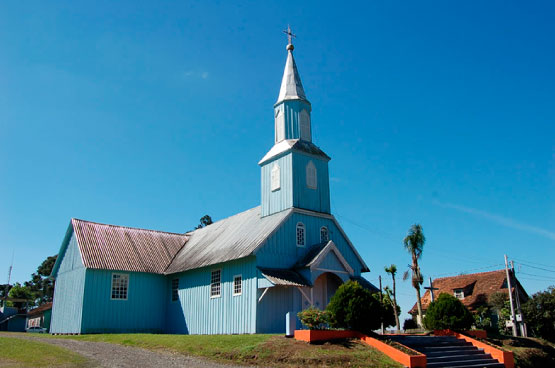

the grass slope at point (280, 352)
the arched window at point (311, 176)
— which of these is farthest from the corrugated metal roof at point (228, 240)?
the grass slope at point (280, 352)

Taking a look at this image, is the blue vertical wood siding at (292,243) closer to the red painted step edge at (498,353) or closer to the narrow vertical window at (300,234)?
the narrow vertical window at (300,234)

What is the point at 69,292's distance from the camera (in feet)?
104

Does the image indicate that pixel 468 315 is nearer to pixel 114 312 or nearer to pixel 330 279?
pixel 330 279

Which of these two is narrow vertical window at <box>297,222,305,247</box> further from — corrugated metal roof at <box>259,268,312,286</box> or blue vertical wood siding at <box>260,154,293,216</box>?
corrugated metal roof at <box>259,268,312,286</box>

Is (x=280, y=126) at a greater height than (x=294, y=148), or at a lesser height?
greater

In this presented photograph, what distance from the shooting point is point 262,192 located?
30359mm

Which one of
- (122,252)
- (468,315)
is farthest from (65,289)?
(468,315)

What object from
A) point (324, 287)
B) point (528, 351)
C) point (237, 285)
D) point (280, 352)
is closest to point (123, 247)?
point (237, 285)

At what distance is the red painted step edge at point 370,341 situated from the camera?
624 inches

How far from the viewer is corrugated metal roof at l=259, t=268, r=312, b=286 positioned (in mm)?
23703

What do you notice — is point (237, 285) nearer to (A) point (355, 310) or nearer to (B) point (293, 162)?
(B) point (293, 162)

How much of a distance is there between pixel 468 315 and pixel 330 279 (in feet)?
26.6

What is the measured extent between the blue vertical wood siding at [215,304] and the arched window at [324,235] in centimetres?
536

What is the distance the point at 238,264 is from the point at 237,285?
1.14m
